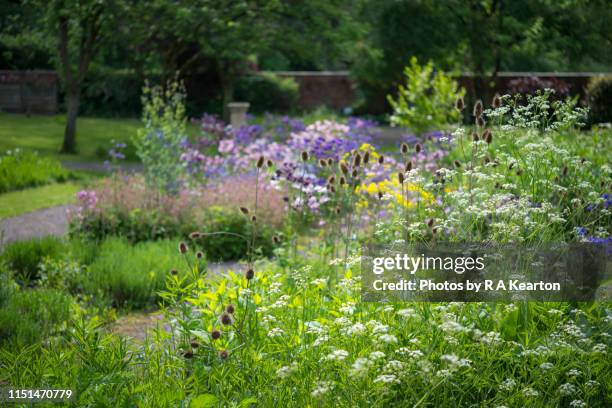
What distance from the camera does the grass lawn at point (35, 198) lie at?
9.33 m

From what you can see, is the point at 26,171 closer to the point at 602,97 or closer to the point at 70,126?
the point at 70,126

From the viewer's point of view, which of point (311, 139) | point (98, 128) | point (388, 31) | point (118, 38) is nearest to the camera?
A: point (311, 139)

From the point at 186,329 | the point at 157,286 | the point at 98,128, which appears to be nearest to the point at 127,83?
the point at 98,128

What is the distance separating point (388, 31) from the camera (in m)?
19.9

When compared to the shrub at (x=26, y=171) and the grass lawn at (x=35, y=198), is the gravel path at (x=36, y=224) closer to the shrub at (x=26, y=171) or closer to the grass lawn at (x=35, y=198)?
the grass lawn at (x=35, y=198)

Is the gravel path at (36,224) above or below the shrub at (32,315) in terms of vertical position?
below

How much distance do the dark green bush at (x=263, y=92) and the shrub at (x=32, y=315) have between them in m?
18.9

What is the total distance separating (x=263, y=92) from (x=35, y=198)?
1468 centimetres

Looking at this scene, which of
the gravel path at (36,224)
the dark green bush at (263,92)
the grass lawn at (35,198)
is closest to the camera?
the gravel path at (36,224)

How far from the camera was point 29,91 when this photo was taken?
14.6 meters

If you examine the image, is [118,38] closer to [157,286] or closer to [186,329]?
[157,286]

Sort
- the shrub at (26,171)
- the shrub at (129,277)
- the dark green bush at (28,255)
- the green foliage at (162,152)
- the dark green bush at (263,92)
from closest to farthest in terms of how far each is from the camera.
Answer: the shrub at (129,277) → the dark green bush at (28,255) → the green foliage at (162,152) → the shrub at (26,171) → the dark green bush at (263,92)

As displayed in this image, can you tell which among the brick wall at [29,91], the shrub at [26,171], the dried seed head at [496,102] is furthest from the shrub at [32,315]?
the brick wall at [29,91]

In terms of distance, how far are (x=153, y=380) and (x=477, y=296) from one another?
1720 millimetres
